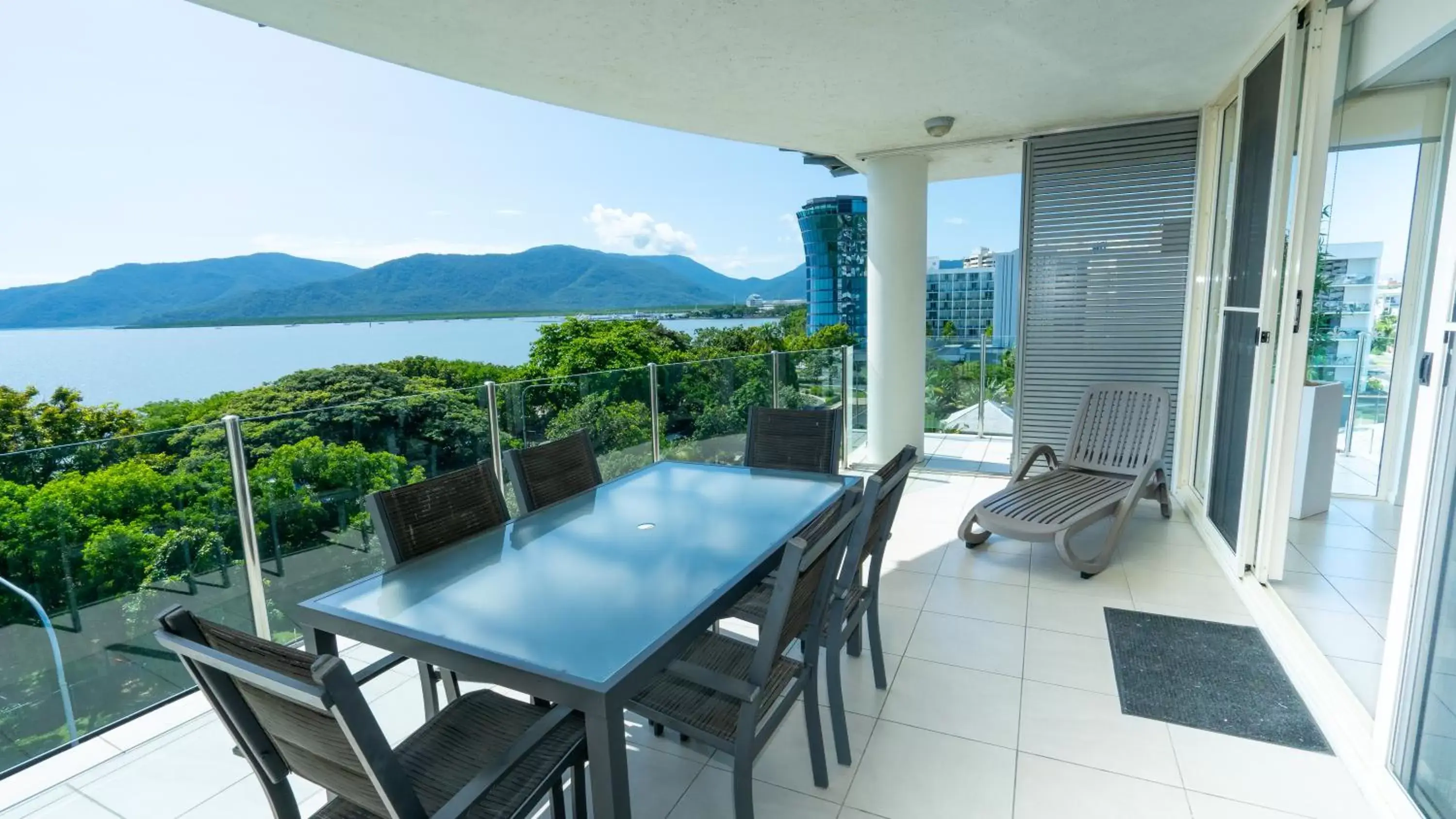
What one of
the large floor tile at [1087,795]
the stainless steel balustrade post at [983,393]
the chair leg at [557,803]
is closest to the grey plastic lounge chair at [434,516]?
the chair leg at [557,803]

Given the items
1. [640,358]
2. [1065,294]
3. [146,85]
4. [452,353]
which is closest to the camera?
[1065,294]

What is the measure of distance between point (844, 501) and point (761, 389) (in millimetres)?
4027

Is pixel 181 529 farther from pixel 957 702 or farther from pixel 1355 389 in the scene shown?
pixel 1355 389

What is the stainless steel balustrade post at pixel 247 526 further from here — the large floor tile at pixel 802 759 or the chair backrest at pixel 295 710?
the large floor tile at pixel 802 759

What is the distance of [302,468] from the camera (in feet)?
9.86

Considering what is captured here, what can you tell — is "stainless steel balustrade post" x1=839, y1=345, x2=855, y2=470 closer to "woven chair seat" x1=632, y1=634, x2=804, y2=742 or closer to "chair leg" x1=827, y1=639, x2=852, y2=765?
"chair leg" x1=827, y1=639, x2=852, y2=765

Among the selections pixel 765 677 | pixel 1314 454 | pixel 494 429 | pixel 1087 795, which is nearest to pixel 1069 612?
pixel 1087 795

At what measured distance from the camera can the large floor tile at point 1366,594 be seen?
3.13m

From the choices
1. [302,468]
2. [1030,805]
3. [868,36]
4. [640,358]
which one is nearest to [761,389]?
[868,36]

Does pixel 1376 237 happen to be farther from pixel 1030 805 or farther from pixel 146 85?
pixel 146 85

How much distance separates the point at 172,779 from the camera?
223 cm

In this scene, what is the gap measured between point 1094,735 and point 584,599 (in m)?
1.83

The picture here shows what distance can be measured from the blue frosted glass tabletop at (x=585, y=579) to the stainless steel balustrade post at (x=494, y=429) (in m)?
1.10

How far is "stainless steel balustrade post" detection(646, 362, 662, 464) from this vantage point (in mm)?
4789
